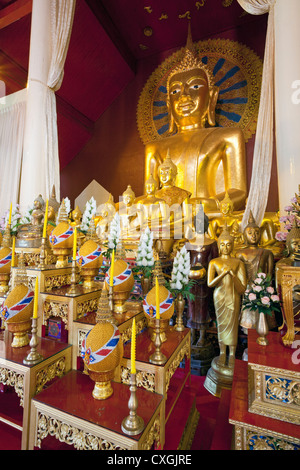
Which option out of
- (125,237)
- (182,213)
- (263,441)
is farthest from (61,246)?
(182,213)

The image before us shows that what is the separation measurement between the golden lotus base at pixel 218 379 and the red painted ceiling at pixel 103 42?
4.44 meters

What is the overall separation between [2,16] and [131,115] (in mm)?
2352

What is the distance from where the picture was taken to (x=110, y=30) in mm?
4207

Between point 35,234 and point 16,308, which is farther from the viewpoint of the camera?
point 35,234

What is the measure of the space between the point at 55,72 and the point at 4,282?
8.72 feet

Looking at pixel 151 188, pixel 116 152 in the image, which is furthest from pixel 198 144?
pixel 116 152

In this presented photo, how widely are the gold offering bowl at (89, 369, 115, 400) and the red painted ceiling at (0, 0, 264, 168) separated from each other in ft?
14.6

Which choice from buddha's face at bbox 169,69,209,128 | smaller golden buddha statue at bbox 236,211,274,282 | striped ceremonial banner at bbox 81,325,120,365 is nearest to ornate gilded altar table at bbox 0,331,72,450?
striped ceremonial banner at bbox 81,325,120,365

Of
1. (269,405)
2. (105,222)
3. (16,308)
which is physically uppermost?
(105,222)

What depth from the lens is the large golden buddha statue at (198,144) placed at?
3.48 m

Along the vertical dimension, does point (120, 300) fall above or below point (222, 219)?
A: below

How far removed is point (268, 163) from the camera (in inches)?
89.0

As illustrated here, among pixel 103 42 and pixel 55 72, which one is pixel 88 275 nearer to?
pixel 55 72
